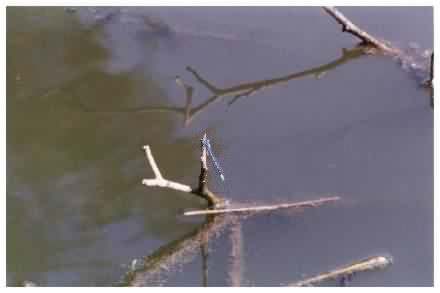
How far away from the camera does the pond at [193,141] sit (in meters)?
2.63

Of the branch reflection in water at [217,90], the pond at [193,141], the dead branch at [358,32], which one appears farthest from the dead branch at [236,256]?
the dead branch at [358,32]

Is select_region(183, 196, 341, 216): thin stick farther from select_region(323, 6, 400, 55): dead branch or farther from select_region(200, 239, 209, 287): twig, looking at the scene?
select_region(323, 6, 400, 55): dead branch

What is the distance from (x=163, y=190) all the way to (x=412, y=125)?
4.92 ft

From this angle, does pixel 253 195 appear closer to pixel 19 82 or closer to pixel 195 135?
pixel 195 135

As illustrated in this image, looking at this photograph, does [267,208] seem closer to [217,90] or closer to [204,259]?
[204,259]

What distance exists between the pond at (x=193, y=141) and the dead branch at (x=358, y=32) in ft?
0.32

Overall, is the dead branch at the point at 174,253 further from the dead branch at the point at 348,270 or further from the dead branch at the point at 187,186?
the dead branch at the point at 348,270

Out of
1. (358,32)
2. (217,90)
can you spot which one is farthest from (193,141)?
(358,32)

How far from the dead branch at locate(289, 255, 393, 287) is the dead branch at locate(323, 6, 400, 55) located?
4.94 ft

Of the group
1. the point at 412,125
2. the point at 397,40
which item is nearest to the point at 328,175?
the point at 412,125

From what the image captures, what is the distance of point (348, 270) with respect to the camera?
2.50 metres

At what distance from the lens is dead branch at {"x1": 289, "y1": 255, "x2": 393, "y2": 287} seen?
2490mm

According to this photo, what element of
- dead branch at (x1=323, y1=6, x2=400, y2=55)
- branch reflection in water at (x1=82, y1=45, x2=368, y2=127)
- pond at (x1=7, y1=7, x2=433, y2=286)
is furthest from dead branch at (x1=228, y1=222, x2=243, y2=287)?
dead branch at (x1=323, y1=6, x2=400, y2=55)

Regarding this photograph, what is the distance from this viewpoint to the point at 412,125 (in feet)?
10.3
